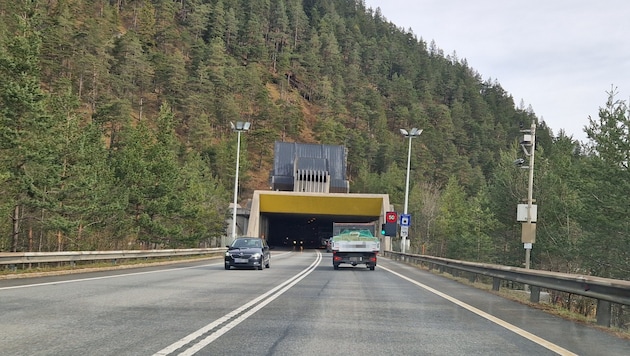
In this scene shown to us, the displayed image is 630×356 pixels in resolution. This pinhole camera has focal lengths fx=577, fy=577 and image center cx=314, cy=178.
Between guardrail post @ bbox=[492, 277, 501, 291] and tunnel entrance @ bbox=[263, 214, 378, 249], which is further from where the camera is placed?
tunnel entrance @ bbox=[263, 214, 378, 249]

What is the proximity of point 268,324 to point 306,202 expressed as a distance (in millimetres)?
61950

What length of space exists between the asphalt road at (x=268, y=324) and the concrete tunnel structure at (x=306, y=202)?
168 feet

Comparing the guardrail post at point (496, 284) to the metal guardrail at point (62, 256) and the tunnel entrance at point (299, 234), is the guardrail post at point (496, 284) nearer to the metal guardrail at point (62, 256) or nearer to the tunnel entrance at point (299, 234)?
the metal guardrail at point (62, 256)

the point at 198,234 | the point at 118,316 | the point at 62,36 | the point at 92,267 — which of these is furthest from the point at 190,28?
the point at 118,316

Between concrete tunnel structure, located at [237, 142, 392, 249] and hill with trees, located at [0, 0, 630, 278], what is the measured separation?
6155 mm

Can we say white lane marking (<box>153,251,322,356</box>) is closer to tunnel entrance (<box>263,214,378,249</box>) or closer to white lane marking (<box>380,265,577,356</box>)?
white lane marking (<box>380,265,577,356</box>)

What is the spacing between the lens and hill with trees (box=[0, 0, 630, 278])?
107ft

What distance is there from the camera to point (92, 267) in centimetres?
2183

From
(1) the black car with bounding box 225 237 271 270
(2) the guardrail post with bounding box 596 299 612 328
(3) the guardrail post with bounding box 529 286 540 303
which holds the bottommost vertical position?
(1) the black car with bounding box 225 237 271 270

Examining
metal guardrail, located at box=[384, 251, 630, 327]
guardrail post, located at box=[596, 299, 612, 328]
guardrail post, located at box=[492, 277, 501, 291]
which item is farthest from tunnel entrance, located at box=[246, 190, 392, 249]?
guardrail post, located at box=[596, 299, 612, 328]

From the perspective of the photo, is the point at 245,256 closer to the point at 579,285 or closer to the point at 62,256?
A: the point at 62,256

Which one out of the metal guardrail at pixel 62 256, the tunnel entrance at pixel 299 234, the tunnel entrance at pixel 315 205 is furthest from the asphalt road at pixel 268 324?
the tunnel entrance at pixel 299 234

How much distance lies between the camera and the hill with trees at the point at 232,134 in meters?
32.7

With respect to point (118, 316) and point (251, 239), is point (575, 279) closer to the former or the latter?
point (118, 316)
